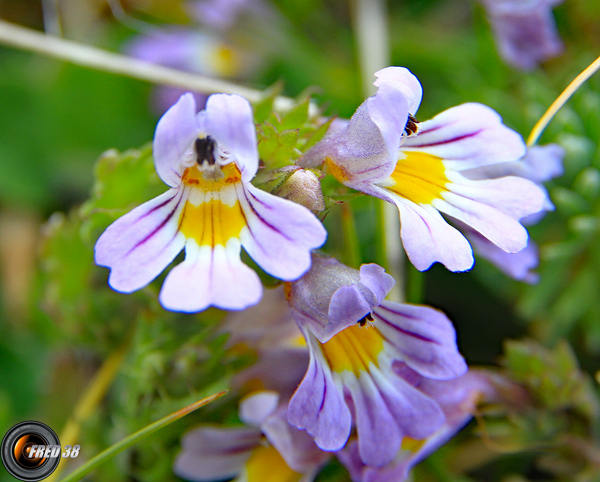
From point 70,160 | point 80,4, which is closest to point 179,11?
point 80,4

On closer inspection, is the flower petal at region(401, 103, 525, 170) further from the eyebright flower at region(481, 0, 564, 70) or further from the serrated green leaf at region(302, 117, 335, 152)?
the eyebright flower at region(481, 0, 564, 70)

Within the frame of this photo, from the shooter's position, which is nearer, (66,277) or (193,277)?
(193,277)

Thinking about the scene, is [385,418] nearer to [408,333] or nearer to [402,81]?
[408,333]

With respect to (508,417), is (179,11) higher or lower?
higher

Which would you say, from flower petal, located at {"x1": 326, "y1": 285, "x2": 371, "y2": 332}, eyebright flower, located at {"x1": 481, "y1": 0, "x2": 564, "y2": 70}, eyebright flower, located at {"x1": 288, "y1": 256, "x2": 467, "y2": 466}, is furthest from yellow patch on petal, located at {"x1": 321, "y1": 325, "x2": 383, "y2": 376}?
eyebright flower, located at {"x1": 481, "y1": 0, "x2": 564, "y2": 70}

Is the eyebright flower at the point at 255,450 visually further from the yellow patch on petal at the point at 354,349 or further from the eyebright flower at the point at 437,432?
the yellow patch on petal at the point at 354,349

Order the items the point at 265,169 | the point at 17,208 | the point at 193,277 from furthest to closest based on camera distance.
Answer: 1. the point at 17,208
2. the point at 265,169
3. the point at 193,277

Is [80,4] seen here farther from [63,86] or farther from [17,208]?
[17,208]
